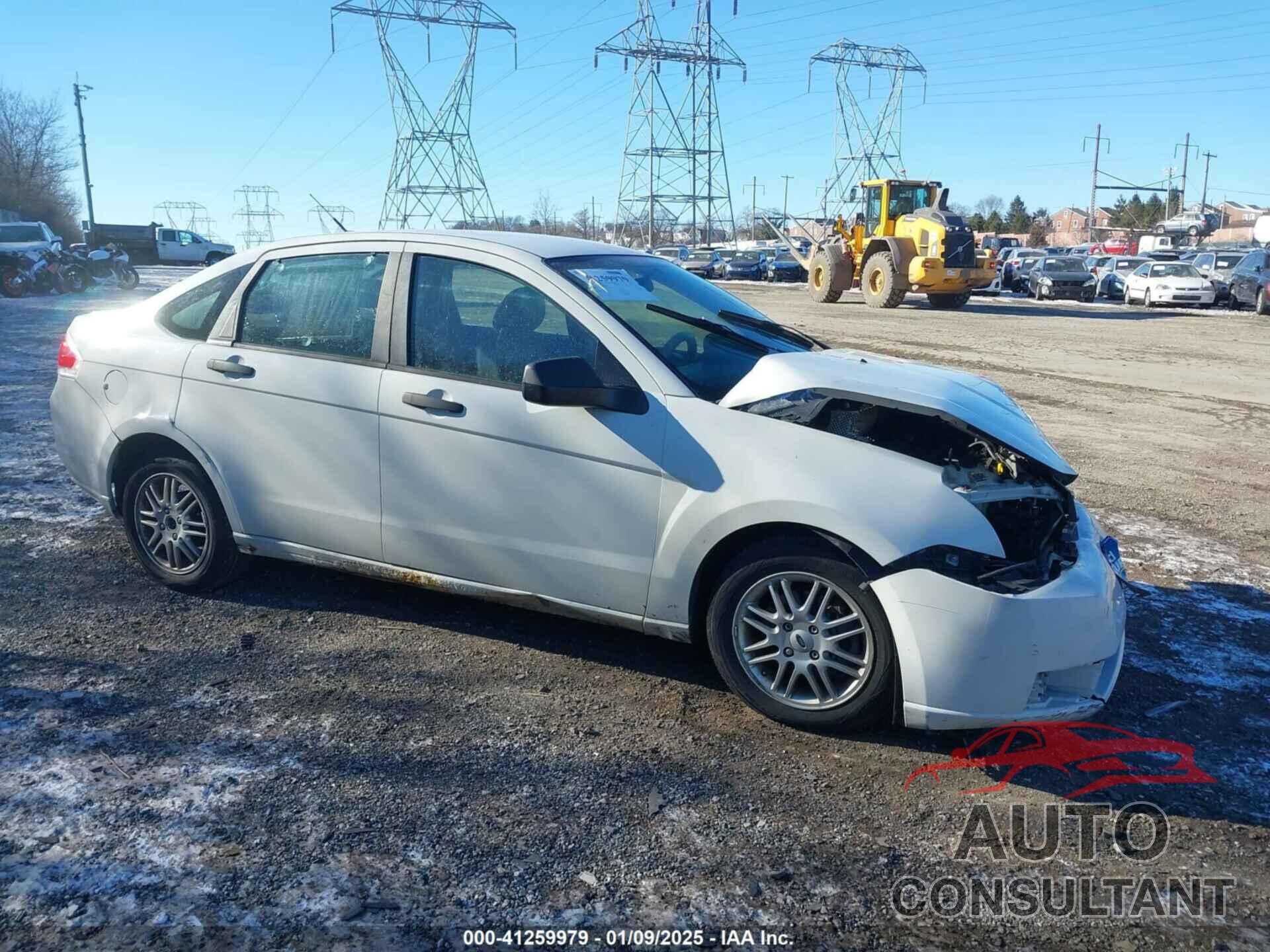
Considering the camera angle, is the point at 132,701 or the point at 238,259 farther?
the point at 238,259

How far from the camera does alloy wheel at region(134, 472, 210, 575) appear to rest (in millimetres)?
4617

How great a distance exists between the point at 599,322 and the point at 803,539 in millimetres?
1157

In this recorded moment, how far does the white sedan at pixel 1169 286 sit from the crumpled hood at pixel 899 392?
27.9m

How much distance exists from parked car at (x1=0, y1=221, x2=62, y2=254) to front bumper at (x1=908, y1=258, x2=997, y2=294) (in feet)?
74.5

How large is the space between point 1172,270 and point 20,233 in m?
32.5

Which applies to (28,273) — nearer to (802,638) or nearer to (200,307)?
(200,307)

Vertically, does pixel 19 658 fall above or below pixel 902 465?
below

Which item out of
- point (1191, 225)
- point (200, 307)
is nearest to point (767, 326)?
point (200, 307)

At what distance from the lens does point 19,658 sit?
3.99 meters

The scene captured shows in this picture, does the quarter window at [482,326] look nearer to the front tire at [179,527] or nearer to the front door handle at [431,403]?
the front door handle at [431,403]

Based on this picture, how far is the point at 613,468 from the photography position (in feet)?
12.0

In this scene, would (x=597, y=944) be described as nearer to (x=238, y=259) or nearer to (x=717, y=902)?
(x=717, y=902)

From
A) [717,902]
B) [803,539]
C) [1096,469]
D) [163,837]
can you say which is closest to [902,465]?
[803,539]

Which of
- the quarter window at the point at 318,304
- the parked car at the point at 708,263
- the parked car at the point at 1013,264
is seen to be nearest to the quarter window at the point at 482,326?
the quarter window at the point at 318,304
